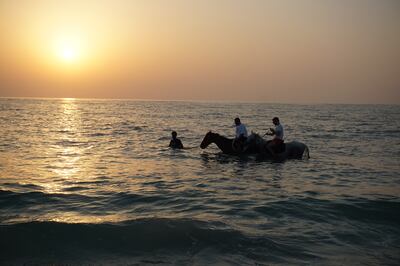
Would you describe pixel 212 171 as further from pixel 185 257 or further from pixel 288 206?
pixel 185 257

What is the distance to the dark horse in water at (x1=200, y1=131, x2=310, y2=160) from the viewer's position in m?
20.7

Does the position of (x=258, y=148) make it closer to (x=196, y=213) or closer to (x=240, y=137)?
(x=240, y=137)

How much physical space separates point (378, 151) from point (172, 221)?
19797mm

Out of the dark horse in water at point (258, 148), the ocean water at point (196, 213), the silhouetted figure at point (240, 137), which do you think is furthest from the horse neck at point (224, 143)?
the ocean water at point (196, 213)

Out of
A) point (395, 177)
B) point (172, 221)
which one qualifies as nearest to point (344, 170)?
point (395, 177)

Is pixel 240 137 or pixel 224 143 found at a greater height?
pixel 240 137

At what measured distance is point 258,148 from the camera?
2127 cm

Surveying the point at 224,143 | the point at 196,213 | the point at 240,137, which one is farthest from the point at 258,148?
the point at 196,213

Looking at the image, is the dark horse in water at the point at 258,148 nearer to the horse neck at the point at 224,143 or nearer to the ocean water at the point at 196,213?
the horse neck at the point at 224,143

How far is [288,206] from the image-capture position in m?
10.6

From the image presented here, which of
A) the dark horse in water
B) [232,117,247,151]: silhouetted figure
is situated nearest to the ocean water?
the dark horse in water

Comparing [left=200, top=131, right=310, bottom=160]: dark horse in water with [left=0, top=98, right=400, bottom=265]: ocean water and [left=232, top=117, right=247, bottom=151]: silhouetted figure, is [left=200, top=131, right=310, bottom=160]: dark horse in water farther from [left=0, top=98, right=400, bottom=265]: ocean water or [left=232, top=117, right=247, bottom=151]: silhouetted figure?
[left=0, top=98, right=400, bottom=265]: ocean water

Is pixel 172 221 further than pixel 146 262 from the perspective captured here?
Yes

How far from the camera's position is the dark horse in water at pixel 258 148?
815 inches
